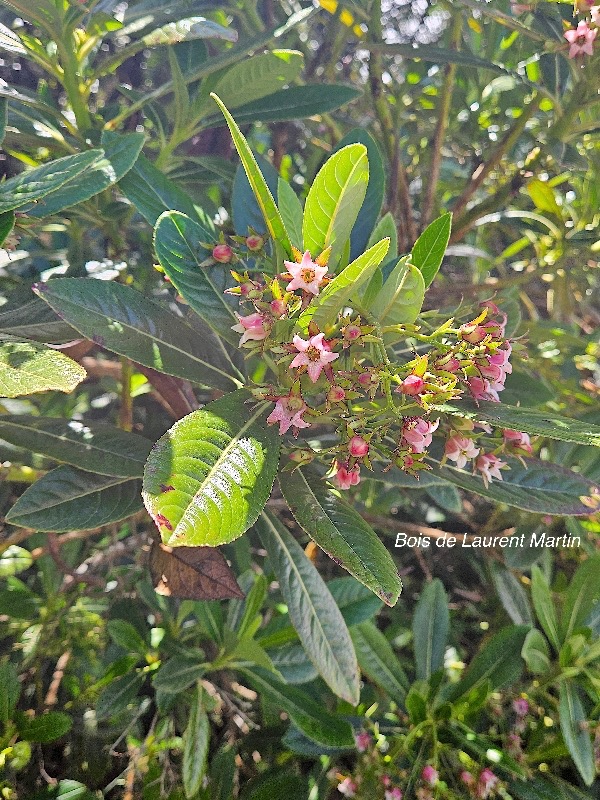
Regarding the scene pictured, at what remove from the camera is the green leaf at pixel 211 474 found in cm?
63

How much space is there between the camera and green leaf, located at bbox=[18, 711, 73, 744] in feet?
3.69

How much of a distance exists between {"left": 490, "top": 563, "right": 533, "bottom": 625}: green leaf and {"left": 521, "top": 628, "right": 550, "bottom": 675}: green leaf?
15cm

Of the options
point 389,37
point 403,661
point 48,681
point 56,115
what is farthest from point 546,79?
point 48,681

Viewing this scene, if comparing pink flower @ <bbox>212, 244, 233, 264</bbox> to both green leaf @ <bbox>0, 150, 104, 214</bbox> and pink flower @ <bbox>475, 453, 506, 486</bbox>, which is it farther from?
pink flower @ <bbox>475, 453, 506, 486</bbox>

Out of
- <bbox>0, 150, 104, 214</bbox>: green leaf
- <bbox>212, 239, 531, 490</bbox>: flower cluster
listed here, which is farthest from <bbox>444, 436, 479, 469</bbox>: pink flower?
<bbox>0, 150, 104, 214</bbox>: green leaf

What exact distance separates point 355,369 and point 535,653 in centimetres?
85

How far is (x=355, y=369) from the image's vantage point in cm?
85

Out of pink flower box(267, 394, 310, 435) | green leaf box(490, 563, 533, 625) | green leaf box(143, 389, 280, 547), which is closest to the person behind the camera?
green leaf box(143, 389, 280, 547)

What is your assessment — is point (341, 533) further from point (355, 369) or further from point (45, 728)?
point (45, 728)

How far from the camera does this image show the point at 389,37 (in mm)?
1870

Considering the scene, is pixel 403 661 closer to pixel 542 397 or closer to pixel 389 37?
pixel 542 397

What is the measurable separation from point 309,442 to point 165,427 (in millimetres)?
420

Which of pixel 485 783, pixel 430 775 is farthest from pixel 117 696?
pixel 485 783

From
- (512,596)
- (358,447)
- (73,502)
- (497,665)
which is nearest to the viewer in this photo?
(358,447)
